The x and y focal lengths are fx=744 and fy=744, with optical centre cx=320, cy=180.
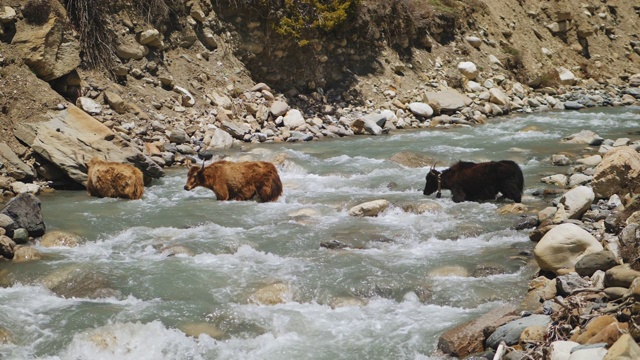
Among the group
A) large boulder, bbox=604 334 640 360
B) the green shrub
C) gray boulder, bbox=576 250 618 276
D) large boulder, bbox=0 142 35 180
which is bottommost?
gray boulder, bbox=576 250 618 276

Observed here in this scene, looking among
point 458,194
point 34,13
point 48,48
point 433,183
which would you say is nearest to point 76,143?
point 48,48

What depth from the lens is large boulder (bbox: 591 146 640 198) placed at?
1008cm

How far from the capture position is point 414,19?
82.8ft

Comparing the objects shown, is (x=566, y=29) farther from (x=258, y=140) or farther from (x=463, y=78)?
(x=258, y=140)

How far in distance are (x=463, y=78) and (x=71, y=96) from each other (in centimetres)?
1330

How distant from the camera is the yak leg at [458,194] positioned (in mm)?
11930

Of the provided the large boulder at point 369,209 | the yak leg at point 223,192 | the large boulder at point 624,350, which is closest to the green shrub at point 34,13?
the yak leg at point 223,192

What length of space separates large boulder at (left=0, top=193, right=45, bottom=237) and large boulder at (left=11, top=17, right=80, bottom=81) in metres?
5.87

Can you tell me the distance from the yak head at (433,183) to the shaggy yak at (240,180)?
2.45 m

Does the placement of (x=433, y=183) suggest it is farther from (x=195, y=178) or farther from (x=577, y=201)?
(x=195, y=178)

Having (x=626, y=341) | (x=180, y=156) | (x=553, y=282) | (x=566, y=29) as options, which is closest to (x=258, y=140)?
(x=180, y=156)

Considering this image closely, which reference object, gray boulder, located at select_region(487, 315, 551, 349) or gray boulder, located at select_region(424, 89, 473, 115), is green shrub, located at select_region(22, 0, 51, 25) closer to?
gray boulder, located at select_region(424, 89, 473, 115)

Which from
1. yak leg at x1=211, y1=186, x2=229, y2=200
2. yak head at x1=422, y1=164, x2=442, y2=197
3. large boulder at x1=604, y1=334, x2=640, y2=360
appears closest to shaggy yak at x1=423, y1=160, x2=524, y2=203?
yak head at x1=422, y1=164, x2=442, y2=197

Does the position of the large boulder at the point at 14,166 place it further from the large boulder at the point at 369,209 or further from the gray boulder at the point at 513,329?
the gray boulder at the point at 513,329
